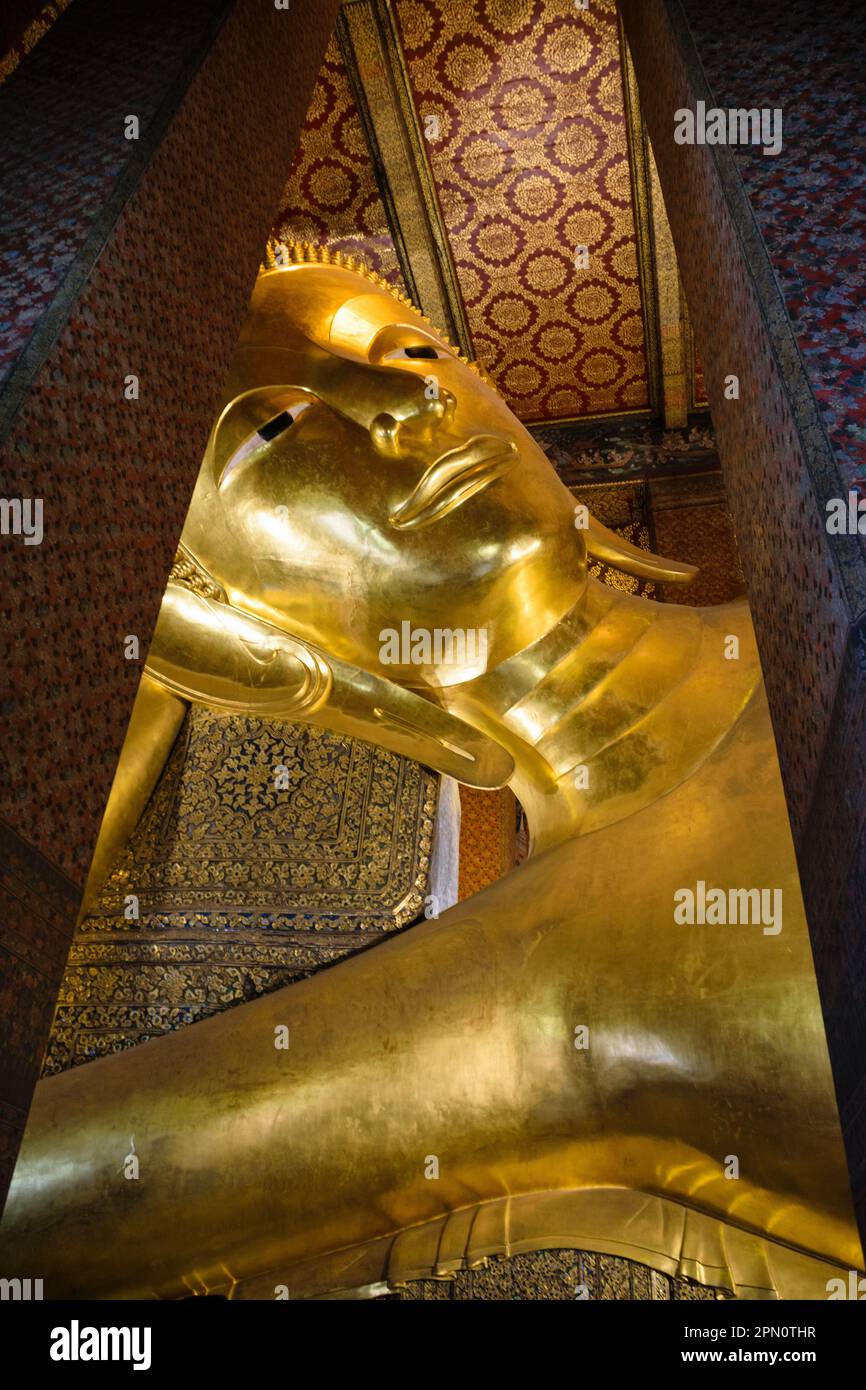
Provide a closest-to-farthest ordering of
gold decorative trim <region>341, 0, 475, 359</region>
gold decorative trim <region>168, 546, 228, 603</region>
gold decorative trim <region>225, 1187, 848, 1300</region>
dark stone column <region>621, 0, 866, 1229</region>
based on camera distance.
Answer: dark stone column <region>621, 0, 866, 1229</region> → gold decorative trim <region>225, 1187, 848, 1300</region> → gold decorative trim <region>168, 546, 228, 603</region> → gold decorative trim <region>341, 0, 475, 359</region>

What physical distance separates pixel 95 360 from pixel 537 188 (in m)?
2.95

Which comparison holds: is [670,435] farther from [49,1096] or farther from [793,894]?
[49,1096]

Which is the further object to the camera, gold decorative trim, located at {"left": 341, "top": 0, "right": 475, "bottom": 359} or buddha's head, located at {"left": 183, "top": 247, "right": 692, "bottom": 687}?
gold decorative trim, located at {"left": 341, "top": 0, "right": 475, "bottom": 359}

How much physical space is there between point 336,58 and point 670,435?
5.91 ft

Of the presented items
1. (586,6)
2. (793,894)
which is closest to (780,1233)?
(793,894)

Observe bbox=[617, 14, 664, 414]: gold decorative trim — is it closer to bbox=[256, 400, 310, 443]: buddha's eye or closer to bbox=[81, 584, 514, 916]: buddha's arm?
bbox=[256, 400, 310, 443]: buddha's eye

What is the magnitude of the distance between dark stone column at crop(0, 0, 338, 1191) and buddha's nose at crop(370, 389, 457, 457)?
A: 1.67 ft

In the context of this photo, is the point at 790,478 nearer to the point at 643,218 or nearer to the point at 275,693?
the point at 275,693

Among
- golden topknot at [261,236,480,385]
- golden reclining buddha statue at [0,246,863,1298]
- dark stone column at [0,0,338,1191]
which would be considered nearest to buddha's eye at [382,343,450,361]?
golden reclining buddha statue at [0,246,863,1298]

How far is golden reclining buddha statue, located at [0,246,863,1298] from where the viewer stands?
5.75ft

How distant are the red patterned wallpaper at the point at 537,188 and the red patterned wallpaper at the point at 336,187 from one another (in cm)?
21

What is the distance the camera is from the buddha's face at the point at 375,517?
2324 millimetres

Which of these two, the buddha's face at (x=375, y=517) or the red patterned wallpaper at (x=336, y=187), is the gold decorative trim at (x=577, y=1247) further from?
the red patterned wallpaper at (x=336, y=187)

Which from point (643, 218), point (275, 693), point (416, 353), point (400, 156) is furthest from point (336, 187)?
point (275, 693)
